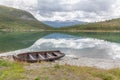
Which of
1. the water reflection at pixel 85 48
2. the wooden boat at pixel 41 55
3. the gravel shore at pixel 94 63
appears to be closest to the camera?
the gravel shore at pixel 94 63

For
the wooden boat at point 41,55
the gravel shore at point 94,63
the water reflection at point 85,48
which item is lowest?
the water reflection at point 85,48

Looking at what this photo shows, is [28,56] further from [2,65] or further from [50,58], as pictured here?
[2,65]

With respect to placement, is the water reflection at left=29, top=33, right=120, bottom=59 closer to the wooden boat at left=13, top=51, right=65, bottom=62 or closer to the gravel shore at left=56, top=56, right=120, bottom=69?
the gravel shore at left=56, top=56, right=120, bottom=69

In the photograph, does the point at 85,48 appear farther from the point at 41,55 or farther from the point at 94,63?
the point at 94,63

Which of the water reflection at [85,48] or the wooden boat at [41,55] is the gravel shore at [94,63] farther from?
the water reflection at [85,48]

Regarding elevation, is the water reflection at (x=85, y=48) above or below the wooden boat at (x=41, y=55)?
below

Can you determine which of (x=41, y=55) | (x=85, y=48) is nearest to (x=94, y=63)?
(x=41, y=55)

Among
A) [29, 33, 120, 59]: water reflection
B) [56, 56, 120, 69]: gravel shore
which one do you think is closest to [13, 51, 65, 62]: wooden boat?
[56, 56, 120, 69]: gravel shore

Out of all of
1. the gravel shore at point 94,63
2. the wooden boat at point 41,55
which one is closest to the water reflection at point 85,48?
the gravel shore at point 94,63

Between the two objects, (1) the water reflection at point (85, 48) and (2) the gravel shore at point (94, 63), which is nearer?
(2) the gravel shore at point (94, 63)

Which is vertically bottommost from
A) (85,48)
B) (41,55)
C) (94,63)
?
(85,48)

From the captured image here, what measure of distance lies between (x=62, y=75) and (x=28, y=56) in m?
27.9

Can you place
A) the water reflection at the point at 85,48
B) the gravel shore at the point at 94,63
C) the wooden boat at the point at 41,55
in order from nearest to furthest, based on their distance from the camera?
the gravel shore at the point at 94,63 < the wooden boat at the point at 41,55 < the water reflection at the point at 85,48

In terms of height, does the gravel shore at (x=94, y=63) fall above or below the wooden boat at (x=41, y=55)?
below
